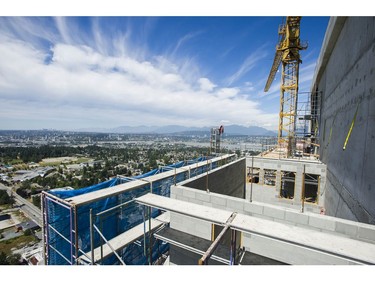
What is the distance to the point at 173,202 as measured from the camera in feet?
14.3

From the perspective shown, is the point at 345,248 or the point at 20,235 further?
the point at 20,235

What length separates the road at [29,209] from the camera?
41050 millimetres

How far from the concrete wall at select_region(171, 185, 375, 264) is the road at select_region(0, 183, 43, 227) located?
149 ft

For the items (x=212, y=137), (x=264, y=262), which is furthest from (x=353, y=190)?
(x=212, y=137)

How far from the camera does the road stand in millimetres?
41050

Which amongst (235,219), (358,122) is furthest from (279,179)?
(235,219)

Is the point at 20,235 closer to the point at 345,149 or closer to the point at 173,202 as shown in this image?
the point at 173,202

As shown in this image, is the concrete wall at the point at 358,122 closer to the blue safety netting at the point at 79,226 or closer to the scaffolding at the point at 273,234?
the scaffolding at the point at 273,234

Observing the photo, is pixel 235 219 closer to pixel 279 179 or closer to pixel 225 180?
pixel 225 180

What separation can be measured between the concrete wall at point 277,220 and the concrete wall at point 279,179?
740 centimetres

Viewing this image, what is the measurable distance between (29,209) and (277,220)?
2273 inches

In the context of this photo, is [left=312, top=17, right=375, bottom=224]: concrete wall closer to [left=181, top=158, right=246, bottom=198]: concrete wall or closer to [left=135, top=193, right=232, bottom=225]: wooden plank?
[left=135, top=193, right=232, bottom=225]: wooden plank

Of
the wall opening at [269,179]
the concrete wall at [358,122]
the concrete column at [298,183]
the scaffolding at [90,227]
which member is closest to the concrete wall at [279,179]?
the concrete column at [298,183]

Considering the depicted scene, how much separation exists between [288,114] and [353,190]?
19869 millimetres
